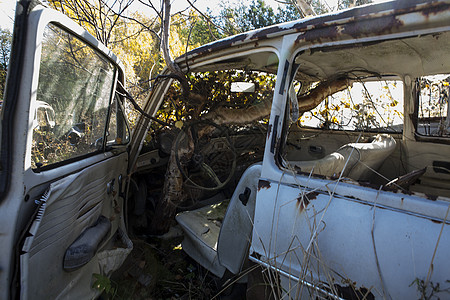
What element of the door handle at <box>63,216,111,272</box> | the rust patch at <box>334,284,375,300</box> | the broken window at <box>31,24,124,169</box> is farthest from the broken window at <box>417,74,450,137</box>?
the door handle at <box>63,216,111,272</box>

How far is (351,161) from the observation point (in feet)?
6.55

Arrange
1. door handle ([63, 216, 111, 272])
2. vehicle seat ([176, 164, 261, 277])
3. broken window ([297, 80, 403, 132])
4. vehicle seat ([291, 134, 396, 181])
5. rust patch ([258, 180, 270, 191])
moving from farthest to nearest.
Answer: broken window ([297, 80, 403, 132]) < vehicle seat ([176, 164, 261, 277]) < vehicle seat ([291, 134, 396, 181]) < rust patch ([258, 180, 270, 191]) < door handle ([63, 216, 111, 272])

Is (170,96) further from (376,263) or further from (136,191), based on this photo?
(376,263)

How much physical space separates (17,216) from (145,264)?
1.75 meters

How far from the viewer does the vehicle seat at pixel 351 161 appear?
1.84 m

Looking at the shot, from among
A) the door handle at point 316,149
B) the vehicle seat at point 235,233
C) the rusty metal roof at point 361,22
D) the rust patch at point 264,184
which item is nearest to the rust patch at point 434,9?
the rusty metal roof at point 361,22

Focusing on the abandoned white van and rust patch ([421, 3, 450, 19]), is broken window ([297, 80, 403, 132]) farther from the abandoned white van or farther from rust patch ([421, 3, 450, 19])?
rust patch ([421, 3, 450, 19])

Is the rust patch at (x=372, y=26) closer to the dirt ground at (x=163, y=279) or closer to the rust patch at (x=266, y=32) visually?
the rust patch at (x=266, y=32)

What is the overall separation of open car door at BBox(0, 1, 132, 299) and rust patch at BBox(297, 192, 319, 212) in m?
1.24

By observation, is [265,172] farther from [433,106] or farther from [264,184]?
[433,106]

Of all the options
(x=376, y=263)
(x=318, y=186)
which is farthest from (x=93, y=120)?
(x=376, y=263)

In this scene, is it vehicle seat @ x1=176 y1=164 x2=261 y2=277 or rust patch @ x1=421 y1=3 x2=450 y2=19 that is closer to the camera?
rust patch @ x1=421 y1=3 x2=450 y2=19

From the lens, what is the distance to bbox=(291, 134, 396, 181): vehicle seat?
1.84 meters

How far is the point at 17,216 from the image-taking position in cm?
120
